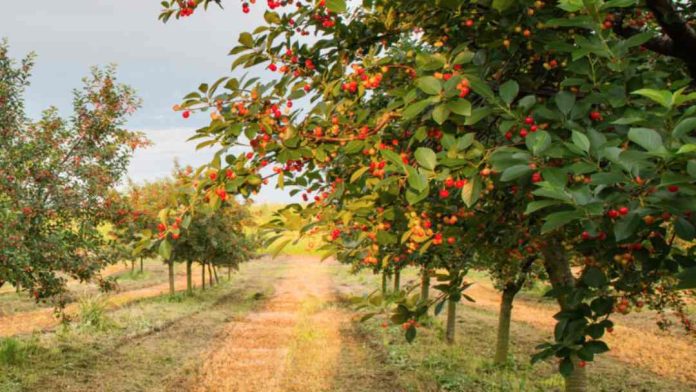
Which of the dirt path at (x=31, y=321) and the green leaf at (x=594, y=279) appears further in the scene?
the dirt path at (x=31, y=321)

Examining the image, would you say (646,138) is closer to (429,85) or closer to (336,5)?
(429,85)

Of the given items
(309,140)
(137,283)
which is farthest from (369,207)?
(137,283)

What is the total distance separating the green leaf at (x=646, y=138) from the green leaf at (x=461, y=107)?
0.62 metres

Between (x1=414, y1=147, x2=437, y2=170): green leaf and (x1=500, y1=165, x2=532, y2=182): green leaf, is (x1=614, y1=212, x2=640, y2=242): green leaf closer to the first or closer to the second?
(x1=500, y1=165, x2=532, y2=182): green leaf

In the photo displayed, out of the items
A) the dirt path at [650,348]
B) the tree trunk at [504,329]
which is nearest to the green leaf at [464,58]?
the tree trunk at [504,329]

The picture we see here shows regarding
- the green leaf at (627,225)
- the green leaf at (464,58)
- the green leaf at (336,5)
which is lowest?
the green leaf at (627,225)

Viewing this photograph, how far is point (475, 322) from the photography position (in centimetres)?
1766

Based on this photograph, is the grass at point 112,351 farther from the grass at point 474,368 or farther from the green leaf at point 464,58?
the green leaf at point 464,58

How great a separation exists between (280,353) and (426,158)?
36.9ft

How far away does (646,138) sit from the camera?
1541 mm

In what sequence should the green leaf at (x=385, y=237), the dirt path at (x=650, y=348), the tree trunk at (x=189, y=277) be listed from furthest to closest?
the tree trunk at (x=189, y=277)
the dirt path at (x=650, y=348)
the green leaf at (x=385, y=237)

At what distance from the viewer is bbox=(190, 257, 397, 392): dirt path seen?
9.61m

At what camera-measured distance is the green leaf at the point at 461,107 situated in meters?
1.99

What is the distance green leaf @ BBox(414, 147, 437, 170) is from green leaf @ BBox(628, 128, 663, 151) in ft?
2.22
